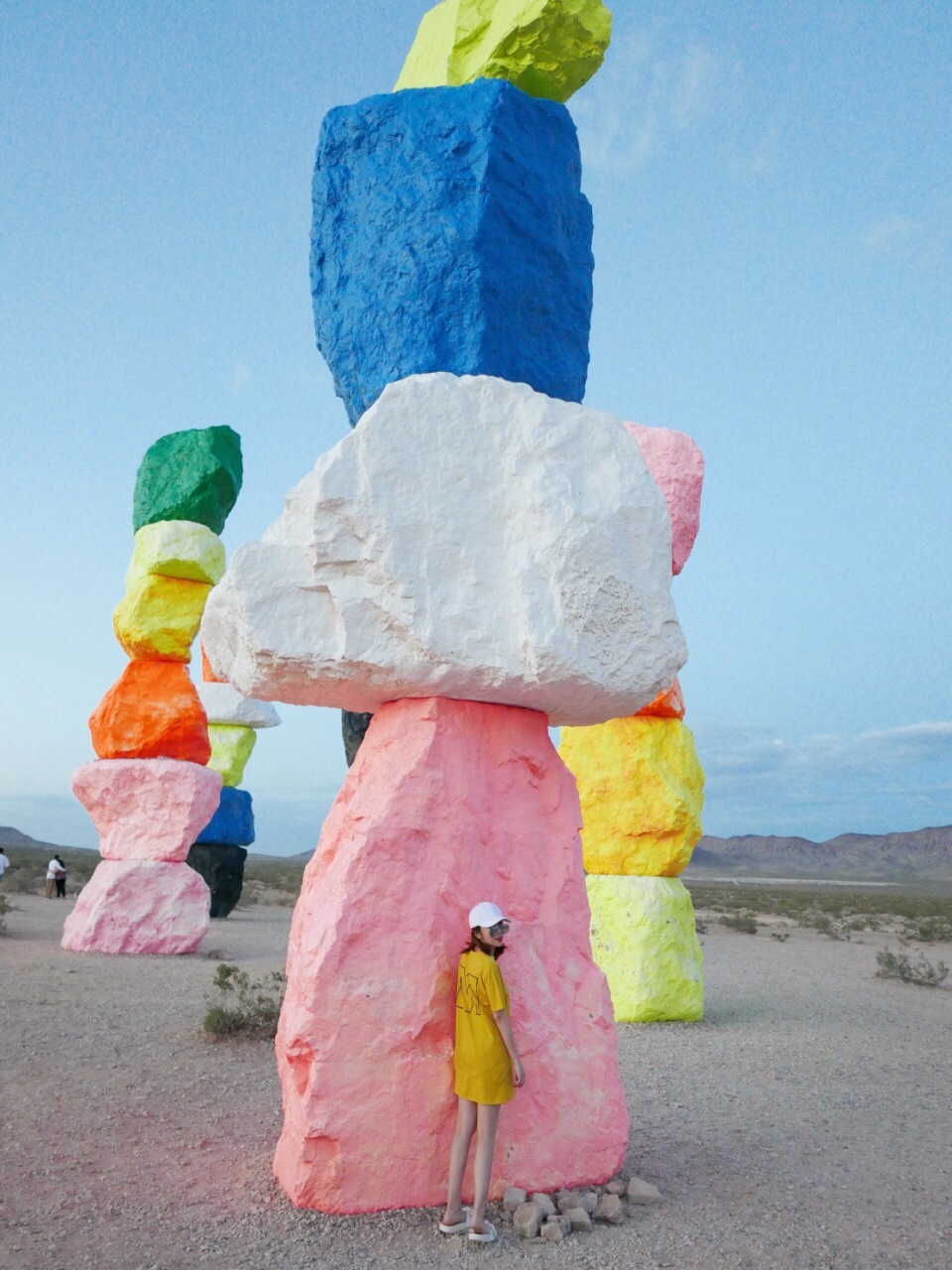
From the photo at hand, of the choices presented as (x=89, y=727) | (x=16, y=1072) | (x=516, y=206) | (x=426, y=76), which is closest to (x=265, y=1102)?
(x=16, y=1072)

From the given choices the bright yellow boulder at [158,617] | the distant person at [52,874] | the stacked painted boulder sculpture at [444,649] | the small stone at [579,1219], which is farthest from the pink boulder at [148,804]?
the distant person at [52,874]

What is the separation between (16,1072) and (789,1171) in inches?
187

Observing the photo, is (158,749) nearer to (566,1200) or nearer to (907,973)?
(566,1200)

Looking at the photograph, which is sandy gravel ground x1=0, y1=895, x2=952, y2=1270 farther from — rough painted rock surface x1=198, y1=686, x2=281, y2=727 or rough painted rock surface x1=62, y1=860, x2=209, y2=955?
rough painted rock surface x1=198, y1=686, x2=281, y2=727

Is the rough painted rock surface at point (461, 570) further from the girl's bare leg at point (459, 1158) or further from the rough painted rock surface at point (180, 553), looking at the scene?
the rough painted rock surface at point (180, 553)

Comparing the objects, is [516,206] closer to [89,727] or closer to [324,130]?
[324,130]

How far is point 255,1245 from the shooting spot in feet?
11.6

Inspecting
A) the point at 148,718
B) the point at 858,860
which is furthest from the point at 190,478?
the point at 858,860

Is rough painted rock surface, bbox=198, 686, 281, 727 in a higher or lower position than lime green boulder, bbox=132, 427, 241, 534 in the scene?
lower

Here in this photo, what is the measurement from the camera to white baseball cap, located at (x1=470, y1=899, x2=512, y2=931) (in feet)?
12.3

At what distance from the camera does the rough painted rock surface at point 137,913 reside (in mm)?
10906

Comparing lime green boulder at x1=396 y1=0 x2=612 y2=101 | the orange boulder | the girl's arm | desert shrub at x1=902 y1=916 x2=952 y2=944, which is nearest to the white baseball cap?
the girl's arm

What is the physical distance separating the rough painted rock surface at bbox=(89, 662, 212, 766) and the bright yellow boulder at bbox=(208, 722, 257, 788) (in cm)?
560

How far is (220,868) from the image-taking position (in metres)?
16.6
